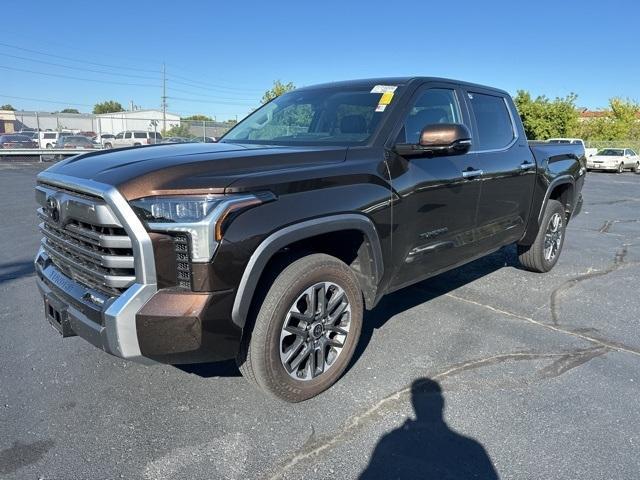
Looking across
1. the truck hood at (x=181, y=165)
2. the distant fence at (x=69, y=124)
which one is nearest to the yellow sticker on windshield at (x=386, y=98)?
the truck hood at (x=181, y=165)

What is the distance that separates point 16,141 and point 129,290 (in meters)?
28.4

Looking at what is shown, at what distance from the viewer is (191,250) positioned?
92.4 inches

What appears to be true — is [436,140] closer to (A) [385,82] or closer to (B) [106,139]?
(A) [385,82]

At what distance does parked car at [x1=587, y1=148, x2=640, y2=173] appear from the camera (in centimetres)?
2833

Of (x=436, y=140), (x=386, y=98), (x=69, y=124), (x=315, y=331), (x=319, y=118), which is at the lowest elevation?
(x=315, y=331)

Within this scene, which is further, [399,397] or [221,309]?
[399,397]

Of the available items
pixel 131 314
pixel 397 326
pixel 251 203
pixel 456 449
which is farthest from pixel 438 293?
pixel 131 314

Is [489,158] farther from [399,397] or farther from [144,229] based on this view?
[144,229]

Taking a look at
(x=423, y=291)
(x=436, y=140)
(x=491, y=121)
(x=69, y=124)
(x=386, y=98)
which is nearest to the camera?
(x=436, y=140)

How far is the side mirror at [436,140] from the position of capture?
322 cm

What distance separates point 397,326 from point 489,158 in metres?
1.64

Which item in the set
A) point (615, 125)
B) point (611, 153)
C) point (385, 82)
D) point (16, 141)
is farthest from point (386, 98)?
point (615, 125)

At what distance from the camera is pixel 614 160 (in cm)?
2825

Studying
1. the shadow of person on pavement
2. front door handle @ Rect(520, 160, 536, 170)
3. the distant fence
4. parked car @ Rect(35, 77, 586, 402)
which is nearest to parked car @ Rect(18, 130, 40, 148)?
the distant fence
